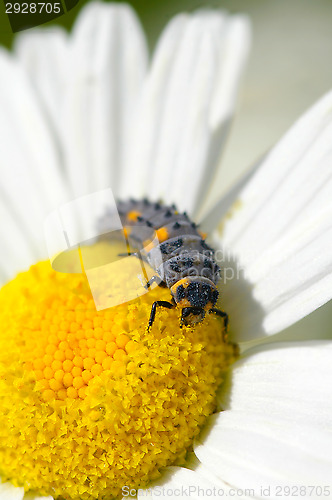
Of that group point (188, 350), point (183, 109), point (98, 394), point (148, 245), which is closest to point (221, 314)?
point (188, 350)

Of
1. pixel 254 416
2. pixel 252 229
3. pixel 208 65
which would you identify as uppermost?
pixel 208 65

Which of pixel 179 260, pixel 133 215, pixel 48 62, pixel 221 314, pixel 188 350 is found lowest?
pixel 188 350

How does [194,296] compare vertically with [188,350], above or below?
above

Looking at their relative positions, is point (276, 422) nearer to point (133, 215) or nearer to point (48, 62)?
point (133, 215)

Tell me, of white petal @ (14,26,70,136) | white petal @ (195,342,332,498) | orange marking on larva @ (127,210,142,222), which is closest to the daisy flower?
white petal @ (195,342,332,498)

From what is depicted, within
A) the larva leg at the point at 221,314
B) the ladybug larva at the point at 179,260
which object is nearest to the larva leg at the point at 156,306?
the ladybug larva at the point at 179,260

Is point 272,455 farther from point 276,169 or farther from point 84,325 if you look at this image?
point 276,169

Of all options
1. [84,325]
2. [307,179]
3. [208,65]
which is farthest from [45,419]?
[208,65]
